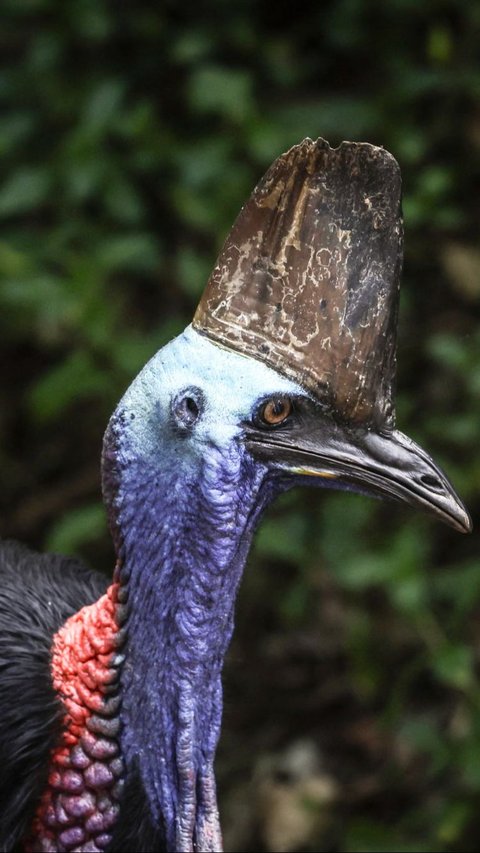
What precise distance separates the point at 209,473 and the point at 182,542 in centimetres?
10

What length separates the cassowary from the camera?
149 cm

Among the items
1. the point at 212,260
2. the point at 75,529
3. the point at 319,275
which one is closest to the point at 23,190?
the point at 212,260

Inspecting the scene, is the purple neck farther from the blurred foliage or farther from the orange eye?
the blurred foliage

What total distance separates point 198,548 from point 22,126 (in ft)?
6.28

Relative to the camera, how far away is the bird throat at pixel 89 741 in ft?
5.25

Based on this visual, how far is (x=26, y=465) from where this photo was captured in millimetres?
3586

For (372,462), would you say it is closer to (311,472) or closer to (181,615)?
(311,472)

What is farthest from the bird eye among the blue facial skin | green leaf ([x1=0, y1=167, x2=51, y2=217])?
green leaf ([x1=0, y1=167, x2=51, y2=217])

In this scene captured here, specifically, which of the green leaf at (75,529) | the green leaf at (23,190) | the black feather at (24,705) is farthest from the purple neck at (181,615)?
the green leaf at (23,190)

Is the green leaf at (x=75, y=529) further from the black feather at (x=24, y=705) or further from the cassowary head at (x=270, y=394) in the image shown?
the cassowary head at (x=270, y=394)

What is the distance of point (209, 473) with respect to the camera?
147cm

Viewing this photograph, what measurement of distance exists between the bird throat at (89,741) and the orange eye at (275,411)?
11.5 inches

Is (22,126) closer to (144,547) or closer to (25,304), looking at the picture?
(25,304)

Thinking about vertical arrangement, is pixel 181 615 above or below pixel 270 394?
below
